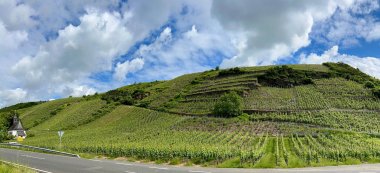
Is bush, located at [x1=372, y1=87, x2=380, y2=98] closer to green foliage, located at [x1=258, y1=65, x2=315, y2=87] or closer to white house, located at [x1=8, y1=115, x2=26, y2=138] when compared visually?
green foliage, located at [x1=258, y1=65, x2=315, y2=87]

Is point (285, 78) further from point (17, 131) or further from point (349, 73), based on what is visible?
point (17, 131)

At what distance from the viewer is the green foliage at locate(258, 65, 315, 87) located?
3979 inches

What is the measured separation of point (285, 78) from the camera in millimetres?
103188

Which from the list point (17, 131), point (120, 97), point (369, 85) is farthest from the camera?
point (120, 97)

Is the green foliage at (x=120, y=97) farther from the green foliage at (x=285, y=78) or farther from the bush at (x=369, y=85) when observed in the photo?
the bush at (x=369, y=85)

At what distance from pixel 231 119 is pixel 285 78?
32.9 m

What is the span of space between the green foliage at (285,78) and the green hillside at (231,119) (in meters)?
0.27

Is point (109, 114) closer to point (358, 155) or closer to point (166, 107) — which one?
point (166, 107)

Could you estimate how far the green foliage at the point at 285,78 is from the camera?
332ft

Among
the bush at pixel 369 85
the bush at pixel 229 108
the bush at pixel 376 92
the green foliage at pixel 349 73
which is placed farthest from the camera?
the green foliage at pixel 349 73

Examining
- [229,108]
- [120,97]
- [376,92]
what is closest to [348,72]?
[376,92]

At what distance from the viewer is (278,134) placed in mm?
61250

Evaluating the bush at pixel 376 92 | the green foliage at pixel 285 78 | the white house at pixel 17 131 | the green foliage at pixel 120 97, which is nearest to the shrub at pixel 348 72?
the green foliage at pixel 285 78

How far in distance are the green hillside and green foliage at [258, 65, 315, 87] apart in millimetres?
265
